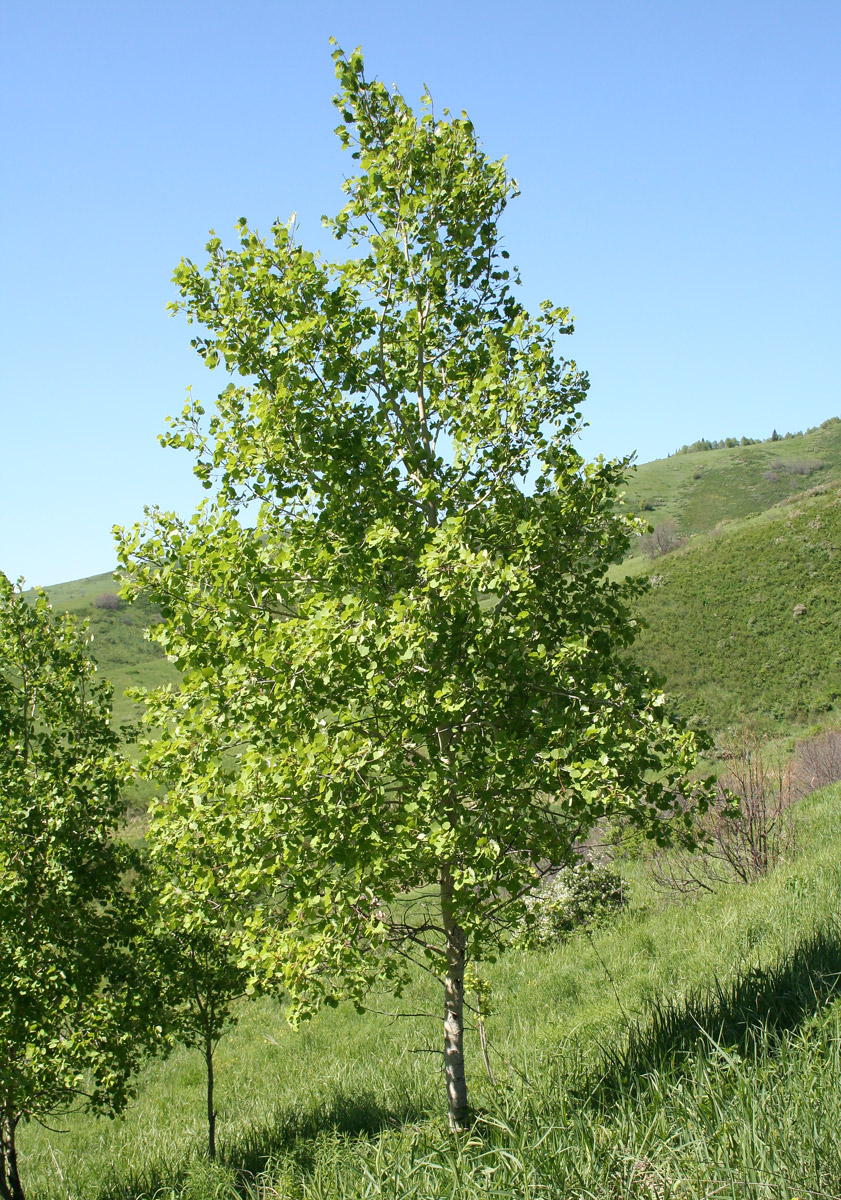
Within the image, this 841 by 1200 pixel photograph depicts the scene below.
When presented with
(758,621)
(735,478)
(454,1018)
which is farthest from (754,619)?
(735,478)

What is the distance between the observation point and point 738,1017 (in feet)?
17.4

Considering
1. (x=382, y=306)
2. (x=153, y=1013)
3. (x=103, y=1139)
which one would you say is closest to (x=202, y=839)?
(x=382, y=306)

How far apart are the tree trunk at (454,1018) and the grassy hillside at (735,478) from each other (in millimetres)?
120649

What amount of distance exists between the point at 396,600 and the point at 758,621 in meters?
52.6

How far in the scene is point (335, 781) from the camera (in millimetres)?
4336

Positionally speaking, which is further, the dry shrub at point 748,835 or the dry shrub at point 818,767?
the dry shrub at point 818,767

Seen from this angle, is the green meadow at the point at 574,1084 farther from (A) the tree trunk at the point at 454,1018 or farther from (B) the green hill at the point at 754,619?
(B) the green hill at the point at 754,619

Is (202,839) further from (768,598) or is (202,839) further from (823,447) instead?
(823,447)

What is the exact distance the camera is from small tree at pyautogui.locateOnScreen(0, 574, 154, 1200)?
25.2 feet

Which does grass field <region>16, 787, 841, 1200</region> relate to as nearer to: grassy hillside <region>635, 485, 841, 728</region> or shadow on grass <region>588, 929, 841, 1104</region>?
shadow on grass <region>588, 929, 841, 1104</region>

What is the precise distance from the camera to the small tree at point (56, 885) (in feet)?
25.2

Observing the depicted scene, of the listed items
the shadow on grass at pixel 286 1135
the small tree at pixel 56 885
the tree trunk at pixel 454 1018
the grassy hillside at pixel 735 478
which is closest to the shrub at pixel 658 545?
the grassy hillside at pixel 735 478

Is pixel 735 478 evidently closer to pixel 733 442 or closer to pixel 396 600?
pixel 733 442

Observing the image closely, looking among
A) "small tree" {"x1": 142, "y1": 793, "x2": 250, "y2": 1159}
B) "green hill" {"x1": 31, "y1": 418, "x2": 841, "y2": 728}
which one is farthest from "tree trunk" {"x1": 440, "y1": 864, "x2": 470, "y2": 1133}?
"green hill" {"x1": 31, "y1": 418, "x2": 841, "y2": 728}
